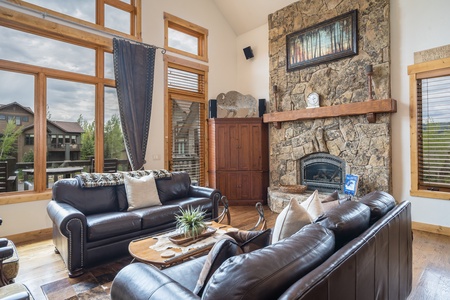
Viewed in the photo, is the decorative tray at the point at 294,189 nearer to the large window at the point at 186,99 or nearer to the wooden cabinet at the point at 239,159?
the wooden cabinet at the point at 239,159

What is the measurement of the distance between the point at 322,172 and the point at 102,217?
12.7ft

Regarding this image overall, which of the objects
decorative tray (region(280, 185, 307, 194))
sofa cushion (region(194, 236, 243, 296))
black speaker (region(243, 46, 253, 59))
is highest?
black speaker (region(243, 46, 253, 59))

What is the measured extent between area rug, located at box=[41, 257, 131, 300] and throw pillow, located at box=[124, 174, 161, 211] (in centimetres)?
88

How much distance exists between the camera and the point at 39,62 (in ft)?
12.3

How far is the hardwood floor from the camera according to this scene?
224 cm

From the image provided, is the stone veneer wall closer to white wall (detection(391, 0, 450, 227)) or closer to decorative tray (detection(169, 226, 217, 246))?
white wall (detection(391, 0, 450, 227))

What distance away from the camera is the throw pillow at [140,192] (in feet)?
11.1

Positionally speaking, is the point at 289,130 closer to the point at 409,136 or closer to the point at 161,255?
the point at 409,136

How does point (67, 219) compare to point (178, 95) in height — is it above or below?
below

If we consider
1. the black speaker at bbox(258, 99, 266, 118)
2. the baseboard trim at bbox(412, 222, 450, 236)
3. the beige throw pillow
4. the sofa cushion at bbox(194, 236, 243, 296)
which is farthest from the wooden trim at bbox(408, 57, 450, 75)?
the sofa cushion at bbox(194, 236, 243, 296)

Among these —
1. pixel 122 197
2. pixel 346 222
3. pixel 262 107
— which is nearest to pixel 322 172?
pixel 262 107

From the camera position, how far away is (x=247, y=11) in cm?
575

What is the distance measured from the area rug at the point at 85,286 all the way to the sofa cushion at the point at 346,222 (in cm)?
199

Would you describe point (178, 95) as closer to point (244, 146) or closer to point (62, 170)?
point (244, 146)
